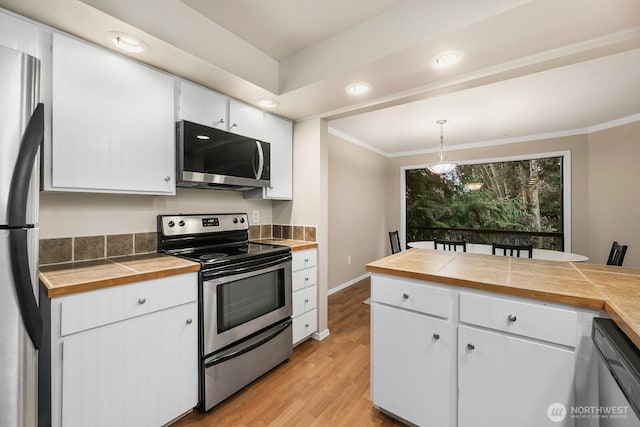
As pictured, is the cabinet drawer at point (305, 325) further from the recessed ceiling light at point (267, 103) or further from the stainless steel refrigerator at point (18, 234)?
the recessed ceiling light at point (267, 103)

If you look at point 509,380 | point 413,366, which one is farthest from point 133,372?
point 509,380

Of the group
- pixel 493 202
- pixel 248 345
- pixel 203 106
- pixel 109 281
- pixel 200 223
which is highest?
pixel 203 106

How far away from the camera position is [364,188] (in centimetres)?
495

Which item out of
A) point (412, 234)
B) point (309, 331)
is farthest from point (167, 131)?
point (412, 234)

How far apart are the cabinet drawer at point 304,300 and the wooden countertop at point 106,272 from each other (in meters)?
1.03

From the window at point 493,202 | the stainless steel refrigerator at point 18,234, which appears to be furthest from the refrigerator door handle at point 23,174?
the window at point 493,202

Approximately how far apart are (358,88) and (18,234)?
2.07m

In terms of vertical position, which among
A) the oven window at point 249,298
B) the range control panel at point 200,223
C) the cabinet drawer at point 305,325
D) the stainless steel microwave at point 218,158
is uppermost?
the stainless steel microwave at point 218,158

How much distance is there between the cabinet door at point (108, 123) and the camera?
1.42 m

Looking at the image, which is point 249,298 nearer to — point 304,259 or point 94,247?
point 304,259

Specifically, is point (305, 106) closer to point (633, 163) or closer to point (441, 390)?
point (441, 390)

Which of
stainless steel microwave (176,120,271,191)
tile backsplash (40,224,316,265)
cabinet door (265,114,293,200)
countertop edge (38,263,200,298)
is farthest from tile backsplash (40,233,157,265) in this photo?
cabinet door (265,114,293,200)

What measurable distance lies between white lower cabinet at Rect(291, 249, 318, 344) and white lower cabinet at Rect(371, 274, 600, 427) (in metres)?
0.93

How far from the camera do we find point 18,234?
38.0 inches
